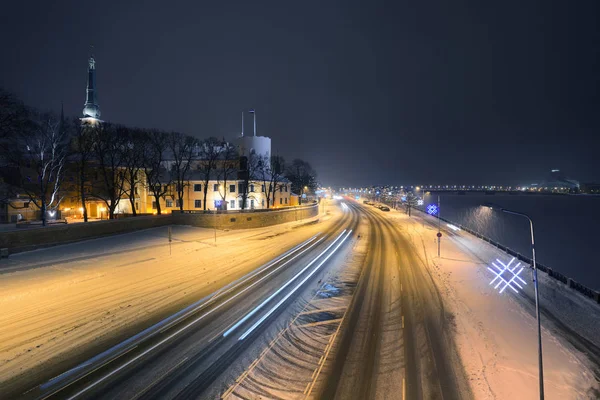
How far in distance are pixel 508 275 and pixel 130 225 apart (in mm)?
40810

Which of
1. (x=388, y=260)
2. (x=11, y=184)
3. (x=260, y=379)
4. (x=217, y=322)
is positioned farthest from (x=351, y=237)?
(x=11, y=184)

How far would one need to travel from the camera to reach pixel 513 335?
49.5 ft

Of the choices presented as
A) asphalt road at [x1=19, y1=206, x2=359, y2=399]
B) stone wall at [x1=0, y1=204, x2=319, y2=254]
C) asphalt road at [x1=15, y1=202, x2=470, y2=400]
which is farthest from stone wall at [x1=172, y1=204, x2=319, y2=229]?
asphalt road at [x1=19, y1=206, x2=359, y2=399]

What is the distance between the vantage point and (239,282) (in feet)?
69.9

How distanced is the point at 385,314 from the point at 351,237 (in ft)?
83.4

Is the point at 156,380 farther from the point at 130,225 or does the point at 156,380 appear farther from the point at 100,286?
the point at 130,225

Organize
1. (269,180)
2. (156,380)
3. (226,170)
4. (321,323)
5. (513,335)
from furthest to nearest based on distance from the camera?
1. (269,180)
2. (226,170)
3. (321,323)
4. (513,335)
5. (156,380)

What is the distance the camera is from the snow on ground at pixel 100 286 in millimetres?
13000

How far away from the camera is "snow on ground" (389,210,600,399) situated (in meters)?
11.2

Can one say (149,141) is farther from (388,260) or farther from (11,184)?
(388,260)

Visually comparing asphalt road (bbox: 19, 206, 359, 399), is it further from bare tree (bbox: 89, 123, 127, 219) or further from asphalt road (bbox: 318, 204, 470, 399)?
bare tree (bbox: 89, 123, 127, 219)

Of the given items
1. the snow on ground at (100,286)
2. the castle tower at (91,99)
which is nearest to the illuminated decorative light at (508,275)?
the snow on ground at (100,286)

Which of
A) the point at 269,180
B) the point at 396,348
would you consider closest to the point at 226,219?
the point at 269,180

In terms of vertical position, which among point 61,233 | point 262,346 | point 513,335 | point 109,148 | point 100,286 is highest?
Answer: point 109,148
